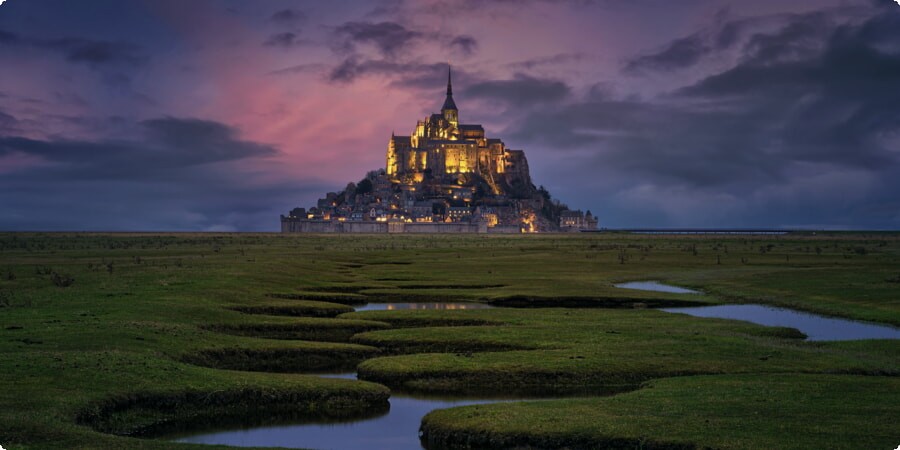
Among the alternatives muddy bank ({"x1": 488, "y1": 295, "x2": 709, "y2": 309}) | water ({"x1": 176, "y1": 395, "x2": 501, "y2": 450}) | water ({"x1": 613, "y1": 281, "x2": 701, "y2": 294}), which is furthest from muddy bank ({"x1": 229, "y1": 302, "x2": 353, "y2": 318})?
water ({"x1": 613, "y1": 281, "x2": 701, "y2": 294})

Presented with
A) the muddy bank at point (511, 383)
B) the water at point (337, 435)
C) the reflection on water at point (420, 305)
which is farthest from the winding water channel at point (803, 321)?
the water at point (337, 435)

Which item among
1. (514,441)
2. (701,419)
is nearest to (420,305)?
(514,441)

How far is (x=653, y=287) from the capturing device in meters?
55.7

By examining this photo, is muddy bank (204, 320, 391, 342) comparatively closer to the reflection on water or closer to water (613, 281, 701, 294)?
the reflection on water

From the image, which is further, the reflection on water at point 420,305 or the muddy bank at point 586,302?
the reflection on water at point 420,305

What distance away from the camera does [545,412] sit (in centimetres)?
1869

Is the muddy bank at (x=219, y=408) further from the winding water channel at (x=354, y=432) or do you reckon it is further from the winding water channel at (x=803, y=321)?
the winding water channel at (x=803, y=321)

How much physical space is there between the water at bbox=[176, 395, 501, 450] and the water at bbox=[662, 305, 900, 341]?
1857 cm

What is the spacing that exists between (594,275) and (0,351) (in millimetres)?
47678

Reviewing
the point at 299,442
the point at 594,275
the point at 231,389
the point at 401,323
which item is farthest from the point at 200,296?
the point at 594,275

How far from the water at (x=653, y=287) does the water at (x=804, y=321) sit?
28.3 feet

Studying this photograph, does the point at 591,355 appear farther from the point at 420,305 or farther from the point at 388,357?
the point at 420,305

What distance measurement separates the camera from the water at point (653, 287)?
172 ft

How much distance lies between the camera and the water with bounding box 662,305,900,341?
32.1 meters
